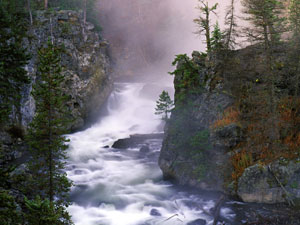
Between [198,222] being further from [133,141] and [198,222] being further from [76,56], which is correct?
[76,56]

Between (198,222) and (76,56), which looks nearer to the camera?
(198,222)

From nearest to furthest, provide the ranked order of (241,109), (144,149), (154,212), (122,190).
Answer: (154,212) → (241,109) → (122,190) → (144,149)

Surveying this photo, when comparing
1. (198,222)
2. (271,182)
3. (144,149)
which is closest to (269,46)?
(271,182)

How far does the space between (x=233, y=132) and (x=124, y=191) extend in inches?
356

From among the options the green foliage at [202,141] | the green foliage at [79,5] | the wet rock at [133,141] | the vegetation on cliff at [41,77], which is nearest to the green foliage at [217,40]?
the green foliage at [202,141]

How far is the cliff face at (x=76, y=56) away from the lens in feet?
101

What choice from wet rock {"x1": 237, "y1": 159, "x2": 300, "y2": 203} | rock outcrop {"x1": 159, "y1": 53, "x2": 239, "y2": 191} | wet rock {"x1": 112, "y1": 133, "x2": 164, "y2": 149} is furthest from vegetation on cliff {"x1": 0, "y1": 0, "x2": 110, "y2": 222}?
wet rock {"x1": 237, "y1": 159, "x2": 300, "y2": 203}

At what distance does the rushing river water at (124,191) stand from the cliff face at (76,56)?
408 centimetres

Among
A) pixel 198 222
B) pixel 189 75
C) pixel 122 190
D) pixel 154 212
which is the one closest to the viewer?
pixel 198 222

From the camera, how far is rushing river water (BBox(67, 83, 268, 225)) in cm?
1403

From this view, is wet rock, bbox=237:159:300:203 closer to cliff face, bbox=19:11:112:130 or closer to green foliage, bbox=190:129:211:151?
green foliage, bbox=190:129:211:151

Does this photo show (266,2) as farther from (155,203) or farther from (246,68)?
(155,203)

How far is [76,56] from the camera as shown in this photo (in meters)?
32.3

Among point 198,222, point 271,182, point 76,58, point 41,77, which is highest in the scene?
point 76,58
